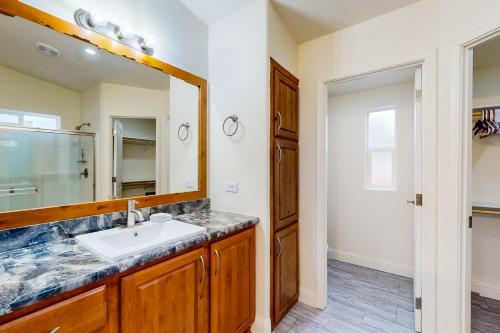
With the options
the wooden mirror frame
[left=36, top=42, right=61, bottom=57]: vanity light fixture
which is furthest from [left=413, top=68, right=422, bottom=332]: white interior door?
[left=36, top=42, right=61, bottom=57]: vanity light fixture

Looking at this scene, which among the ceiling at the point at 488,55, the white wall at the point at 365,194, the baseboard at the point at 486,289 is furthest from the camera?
the white wall at the point at 365,194

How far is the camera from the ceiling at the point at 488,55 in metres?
1.99

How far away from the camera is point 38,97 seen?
1.23 m

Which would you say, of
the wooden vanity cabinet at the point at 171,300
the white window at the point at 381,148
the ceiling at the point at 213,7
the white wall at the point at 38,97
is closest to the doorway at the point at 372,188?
the white window at the point at 381,148

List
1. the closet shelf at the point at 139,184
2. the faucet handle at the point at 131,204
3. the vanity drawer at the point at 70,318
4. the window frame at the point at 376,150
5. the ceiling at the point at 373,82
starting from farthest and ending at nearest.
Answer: the window frame at the point at 376,150
the ceiling at the point at 373,82
the closet shelf at the point at 139,184
the faucet handle at the point at 131,204
the vanity drawer at the point at 70,318

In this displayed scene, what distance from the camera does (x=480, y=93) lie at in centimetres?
240

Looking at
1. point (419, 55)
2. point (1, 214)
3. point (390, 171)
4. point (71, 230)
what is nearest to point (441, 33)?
point (419, 55)

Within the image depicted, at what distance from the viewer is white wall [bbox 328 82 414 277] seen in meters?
2.76

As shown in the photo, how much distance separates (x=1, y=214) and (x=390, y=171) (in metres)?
3.55

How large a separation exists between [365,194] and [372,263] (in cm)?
89

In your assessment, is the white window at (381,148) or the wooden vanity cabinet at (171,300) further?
the white window at (381,148)

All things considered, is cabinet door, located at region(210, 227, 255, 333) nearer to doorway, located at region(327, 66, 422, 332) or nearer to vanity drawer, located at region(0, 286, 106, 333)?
vanity drawer, located at region(0, 286, 106, 333)

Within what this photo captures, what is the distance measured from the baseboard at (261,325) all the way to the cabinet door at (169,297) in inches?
23.2

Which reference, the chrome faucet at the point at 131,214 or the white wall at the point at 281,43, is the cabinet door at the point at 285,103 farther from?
the chrome faucet at the point at 131,214
